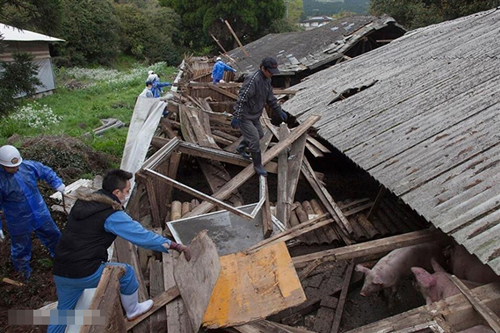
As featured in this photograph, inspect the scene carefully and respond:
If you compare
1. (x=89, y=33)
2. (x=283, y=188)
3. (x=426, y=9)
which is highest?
(x=89, y=33)

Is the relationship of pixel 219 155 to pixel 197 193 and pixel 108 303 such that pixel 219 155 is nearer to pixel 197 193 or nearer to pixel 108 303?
pixel 197 193

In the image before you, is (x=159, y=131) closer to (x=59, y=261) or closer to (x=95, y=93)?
(x=59, y=261)

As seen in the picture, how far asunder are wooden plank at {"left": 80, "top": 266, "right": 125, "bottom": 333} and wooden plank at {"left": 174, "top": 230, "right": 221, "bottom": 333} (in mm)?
665

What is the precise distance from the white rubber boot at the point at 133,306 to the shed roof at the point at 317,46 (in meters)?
11.8

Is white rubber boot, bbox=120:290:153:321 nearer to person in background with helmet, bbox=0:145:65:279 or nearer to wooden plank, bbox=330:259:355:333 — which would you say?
person in background with helmet, bbox=0:145:65:279

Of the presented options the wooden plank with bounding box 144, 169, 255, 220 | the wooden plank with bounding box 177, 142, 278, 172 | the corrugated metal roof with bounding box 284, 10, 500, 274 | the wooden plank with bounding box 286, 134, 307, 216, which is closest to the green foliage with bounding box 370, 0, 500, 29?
the corrugated metal roof with bounding box 284, 10, 500, 274

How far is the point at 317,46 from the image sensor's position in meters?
16.2

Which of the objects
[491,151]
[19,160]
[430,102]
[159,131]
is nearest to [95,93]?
[159,131]

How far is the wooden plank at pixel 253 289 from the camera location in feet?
10.4

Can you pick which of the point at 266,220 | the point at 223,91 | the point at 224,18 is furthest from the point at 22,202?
the point at 224,18

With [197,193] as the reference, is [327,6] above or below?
above

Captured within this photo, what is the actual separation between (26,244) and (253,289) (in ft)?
13.0

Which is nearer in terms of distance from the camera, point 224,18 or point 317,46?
point 317,46

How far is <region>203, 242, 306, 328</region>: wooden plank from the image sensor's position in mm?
3160
